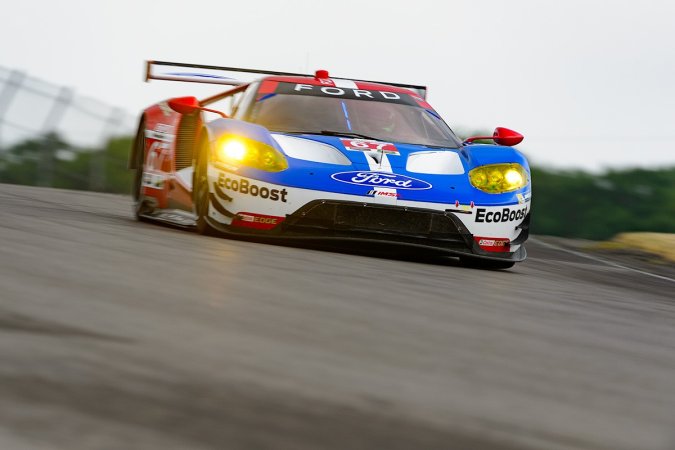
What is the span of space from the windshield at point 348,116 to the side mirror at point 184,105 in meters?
0.36

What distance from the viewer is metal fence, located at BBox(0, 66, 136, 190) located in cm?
1991

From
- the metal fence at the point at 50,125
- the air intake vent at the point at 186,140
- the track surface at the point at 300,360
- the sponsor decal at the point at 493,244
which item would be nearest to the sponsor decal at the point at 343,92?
the air intake vent at the point at 186,140

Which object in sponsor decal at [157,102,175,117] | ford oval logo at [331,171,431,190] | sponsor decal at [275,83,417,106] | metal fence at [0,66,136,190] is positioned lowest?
metal fence at [0,66,136,190]

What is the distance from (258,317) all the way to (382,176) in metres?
3.44

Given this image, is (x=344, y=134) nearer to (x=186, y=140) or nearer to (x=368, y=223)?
(x=368, y=223)

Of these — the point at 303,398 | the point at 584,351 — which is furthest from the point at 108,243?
the point at 303,398

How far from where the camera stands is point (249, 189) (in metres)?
7.16

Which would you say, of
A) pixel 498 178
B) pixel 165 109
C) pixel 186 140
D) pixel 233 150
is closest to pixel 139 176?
pixel 165 109

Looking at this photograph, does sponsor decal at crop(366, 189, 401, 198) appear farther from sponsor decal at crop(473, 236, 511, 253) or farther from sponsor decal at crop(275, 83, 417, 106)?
sponsor decal at crop(275, 83, 417, 106)

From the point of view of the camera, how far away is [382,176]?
713 centimetres

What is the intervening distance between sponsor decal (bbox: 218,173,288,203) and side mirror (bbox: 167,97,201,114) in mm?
862

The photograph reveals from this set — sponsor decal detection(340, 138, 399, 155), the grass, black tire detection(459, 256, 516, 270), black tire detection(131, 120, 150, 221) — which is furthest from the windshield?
the grass

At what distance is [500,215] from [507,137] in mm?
1116

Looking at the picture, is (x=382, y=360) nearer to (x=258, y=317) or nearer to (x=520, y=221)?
(x=258, y=317)
